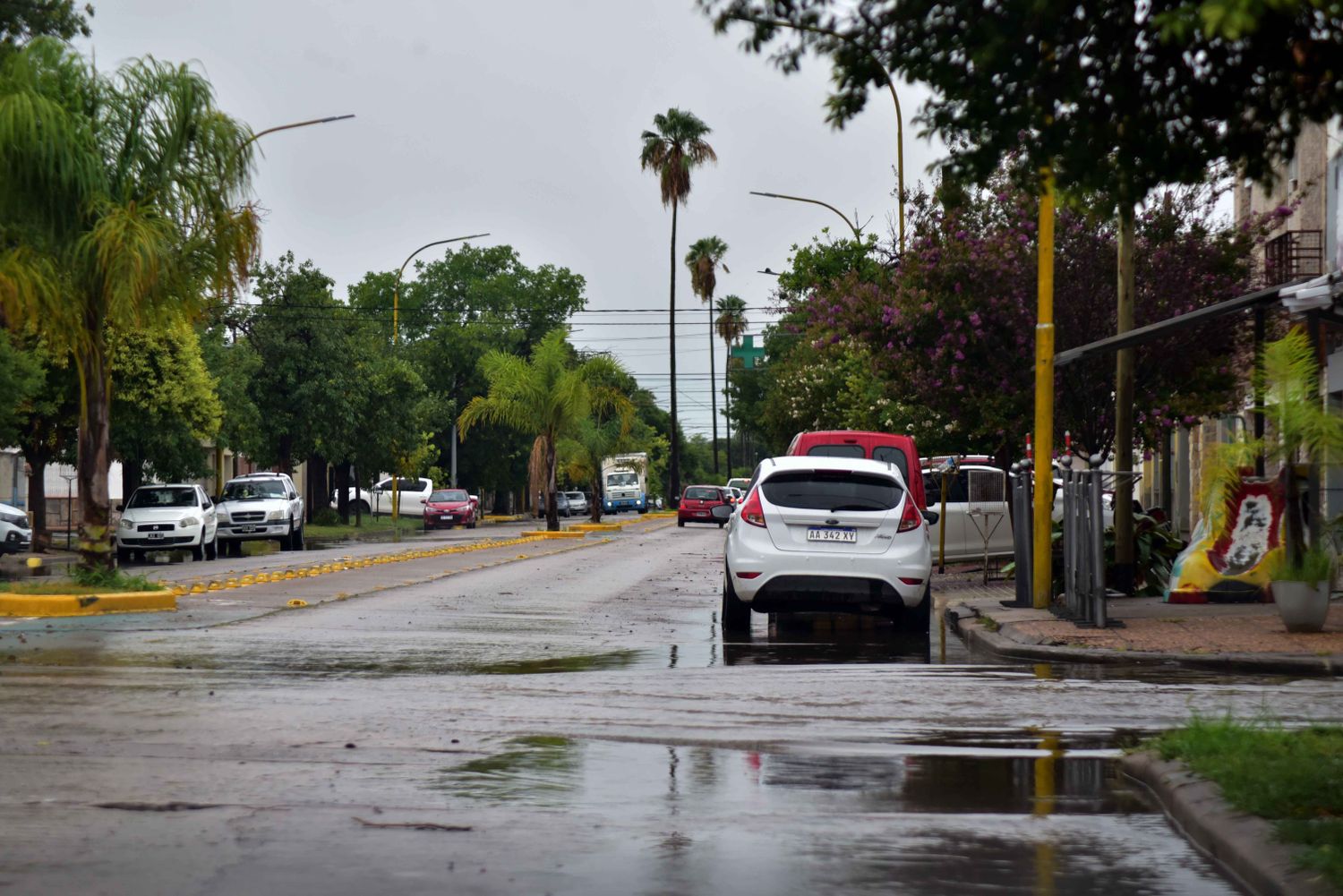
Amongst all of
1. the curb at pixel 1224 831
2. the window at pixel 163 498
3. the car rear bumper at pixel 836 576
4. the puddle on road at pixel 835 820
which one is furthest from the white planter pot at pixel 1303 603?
the window at pixel 163 498

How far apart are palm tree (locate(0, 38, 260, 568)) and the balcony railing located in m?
18.3

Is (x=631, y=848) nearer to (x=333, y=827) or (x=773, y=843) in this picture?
(x=773, y=843)

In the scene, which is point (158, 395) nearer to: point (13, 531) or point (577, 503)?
point (13, 531)

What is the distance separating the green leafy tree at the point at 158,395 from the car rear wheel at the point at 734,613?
25.3m

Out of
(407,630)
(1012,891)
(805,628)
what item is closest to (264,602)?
(407,630)

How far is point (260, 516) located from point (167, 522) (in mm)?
4596

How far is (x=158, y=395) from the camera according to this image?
41.0 meters

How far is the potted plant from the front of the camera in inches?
593

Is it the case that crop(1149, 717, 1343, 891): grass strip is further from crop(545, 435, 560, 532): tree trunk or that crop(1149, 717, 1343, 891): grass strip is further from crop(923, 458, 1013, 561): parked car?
crop(545, 435, 560, 532): tree trunk

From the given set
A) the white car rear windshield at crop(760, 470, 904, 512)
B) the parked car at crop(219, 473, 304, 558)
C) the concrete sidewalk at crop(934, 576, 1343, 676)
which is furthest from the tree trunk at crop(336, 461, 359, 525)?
the white car rear windshield at crop(760, 470, 904, 512)

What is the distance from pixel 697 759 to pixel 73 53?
13.4m

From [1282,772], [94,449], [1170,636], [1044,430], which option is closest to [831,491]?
[1044,430]

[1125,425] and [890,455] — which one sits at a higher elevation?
[1125,425]

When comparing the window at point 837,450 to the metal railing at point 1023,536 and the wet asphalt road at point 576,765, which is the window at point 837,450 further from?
the wet asphalt road at point 576,765
